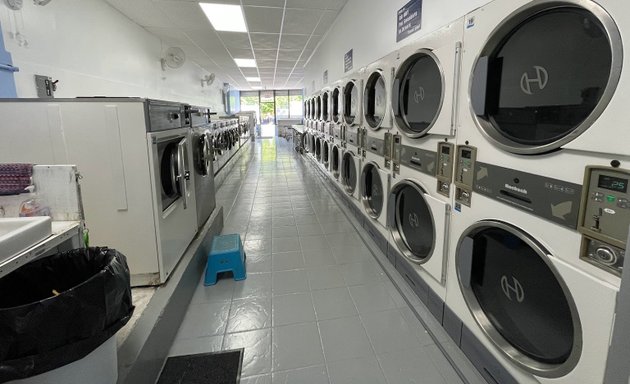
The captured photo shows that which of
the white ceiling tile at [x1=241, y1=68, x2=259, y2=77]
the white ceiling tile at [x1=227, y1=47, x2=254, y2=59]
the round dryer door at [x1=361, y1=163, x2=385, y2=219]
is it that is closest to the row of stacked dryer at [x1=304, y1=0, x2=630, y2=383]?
the round dryer door at [x1=361, y1=163, x2=385, y2=219]

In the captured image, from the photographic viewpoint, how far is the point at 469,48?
163 cm

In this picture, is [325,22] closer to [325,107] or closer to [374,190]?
[325,107]

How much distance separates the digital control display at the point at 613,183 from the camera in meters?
0.95

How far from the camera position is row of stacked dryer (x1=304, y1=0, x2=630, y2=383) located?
1.02 meters

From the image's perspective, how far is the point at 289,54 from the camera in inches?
332

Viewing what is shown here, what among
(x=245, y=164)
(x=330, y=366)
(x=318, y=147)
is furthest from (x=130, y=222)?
(x=245, y=164)

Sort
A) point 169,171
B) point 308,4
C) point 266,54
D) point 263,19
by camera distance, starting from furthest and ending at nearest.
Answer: point 266,54, point 263,19, point 308,4, point 169,171

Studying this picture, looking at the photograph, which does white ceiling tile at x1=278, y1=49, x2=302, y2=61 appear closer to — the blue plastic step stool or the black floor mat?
the blue plastic step stool

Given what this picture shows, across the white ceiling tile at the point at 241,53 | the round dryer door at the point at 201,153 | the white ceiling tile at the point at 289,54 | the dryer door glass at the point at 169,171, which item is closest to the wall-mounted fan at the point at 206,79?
the white ceiling tile at the point at 241,53

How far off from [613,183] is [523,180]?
0.34m

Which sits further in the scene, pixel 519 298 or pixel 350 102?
pixel 350 102

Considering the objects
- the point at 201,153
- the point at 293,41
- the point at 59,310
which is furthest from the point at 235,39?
the point at 59,310

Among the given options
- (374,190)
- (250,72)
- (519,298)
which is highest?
(250,72)

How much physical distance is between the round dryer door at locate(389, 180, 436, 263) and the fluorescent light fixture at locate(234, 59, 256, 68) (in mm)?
8090
